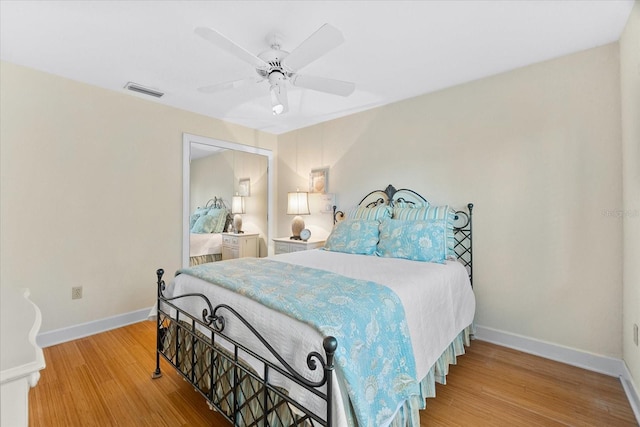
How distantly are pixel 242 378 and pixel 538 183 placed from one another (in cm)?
272

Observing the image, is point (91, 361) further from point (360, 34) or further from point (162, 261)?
point (360, 34)

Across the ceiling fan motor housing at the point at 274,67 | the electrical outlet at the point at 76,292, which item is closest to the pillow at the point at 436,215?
the ceiling fan motor housing at the point at 274,67

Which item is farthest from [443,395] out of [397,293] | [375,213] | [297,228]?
[297,228]

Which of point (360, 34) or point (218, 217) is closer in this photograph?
point (360, 34)

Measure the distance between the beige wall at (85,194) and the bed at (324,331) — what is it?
1338mm

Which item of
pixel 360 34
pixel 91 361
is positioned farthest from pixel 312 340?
pixel 91 361

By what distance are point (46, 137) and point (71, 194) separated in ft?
1.82

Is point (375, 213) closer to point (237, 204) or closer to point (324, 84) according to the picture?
point (324, 84)

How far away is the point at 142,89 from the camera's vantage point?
2971 mm

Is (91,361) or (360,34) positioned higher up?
(360,34)

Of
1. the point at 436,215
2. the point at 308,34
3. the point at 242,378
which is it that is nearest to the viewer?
the point at 242,378

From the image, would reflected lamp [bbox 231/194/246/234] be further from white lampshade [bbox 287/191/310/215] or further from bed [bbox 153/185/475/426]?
bed [bbox 153/185/475/426]

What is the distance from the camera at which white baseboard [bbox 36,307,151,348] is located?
8.59 feet

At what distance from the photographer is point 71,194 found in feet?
9.07
